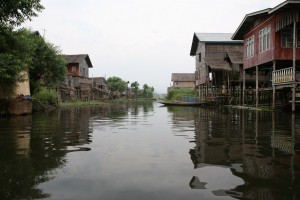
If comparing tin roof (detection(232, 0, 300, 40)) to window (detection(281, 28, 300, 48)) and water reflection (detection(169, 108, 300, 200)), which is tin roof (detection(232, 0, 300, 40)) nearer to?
window (detection(281, 28, 300, 48))

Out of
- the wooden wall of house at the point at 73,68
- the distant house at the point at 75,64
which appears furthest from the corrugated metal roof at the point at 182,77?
the wooden wall of house at the point at 73,68

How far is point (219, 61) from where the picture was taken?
105 ft

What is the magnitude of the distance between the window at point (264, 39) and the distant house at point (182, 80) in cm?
4151

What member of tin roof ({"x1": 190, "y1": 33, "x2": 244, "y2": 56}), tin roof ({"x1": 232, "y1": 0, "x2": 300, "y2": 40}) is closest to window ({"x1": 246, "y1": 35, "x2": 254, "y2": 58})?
tin roof ({"x1": 232, "y1": 0, "x2": 300, "y2": 40})

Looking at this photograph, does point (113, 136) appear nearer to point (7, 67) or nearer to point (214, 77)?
point (7, 67)

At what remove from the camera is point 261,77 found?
2936cm

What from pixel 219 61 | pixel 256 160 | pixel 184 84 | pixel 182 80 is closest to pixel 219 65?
pixel 219 61

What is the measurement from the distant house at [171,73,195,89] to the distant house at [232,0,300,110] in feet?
129

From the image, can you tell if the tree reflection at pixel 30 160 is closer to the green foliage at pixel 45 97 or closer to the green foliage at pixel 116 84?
the green foliage at pixel 45 97

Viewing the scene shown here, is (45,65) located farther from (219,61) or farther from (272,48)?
(272,48)

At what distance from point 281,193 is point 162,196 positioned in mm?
1415

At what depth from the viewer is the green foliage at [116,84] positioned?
72375mm

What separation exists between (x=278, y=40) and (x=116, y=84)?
2190 inches

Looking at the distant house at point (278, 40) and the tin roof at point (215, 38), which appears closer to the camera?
the distant house at point (278, 40)
